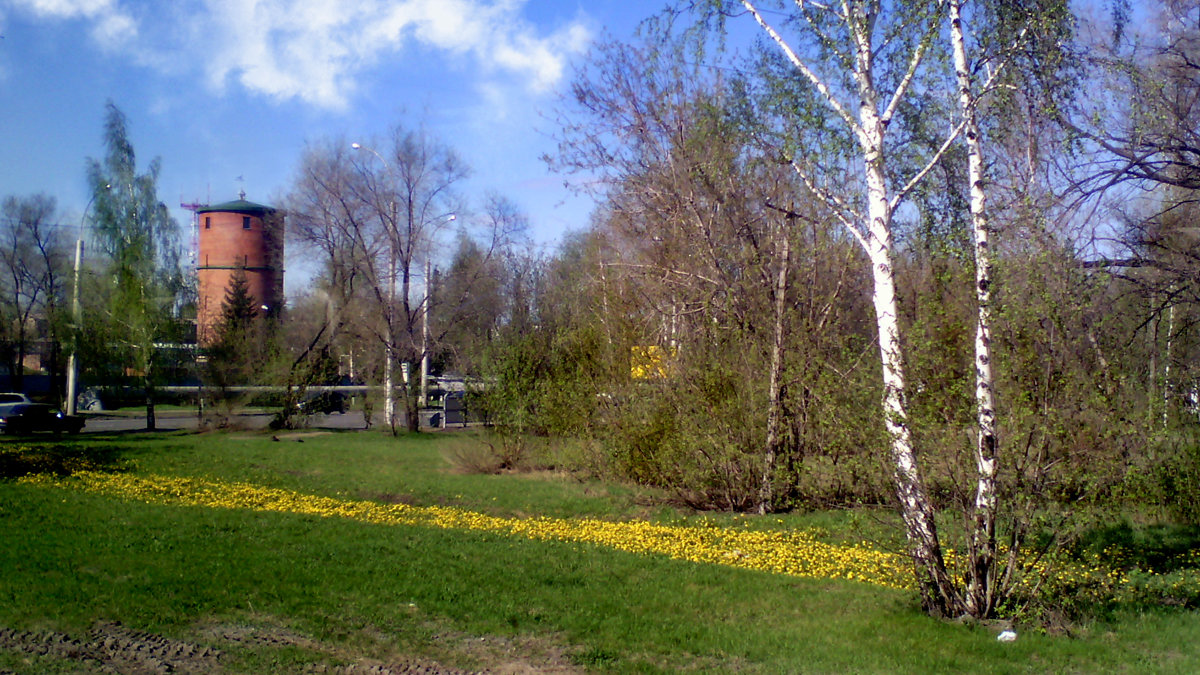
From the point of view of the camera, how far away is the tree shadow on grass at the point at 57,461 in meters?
Answer: 16.2

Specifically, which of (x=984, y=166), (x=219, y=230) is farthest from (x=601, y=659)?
(x=219, y=230)

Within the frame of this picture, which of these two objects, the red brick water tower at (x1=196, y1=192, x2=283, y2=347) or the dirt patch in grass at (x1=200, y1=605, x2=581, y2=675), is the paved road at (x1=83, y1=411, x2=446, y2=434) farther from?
the dirt patch in grass at (x1=200, y1=605, x2=581, y2=675)

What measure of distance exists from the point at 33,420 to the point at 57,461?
14.8 metres

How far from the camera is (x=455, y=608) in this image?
23.1 feet

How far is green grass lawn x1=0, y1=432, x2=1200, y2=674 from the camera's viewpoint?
591cm

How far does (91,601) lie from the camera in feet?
21.7

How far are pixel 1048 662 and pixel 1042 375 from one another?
2.05 meters

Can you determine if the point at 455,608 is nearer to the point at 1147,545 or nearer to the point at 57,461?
the point at 1147,545

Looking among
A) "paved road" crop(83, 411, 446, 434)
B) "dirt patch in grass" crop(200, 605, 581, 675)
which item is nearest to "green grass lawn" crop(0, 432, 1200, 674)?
"dirt patch in grass" crop(200, 605, 581, 675)

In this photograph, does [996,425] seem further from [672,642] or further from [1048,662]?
[672,642]

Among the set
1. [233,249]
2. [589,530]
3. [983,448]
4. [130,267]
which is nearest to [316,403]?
[130,267]

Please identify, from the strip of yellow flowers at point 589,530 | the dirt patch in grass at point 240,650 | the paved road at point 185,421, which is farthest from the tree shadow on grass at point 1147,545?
the paved road at point 185,421

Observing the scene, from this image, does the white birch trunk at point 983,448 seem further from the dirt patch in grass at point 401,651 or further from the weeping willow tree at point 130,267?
the weeping willow tree at point 130,267

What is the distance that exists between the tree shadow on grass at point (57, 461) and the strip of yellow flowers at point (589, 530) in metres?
1.12
